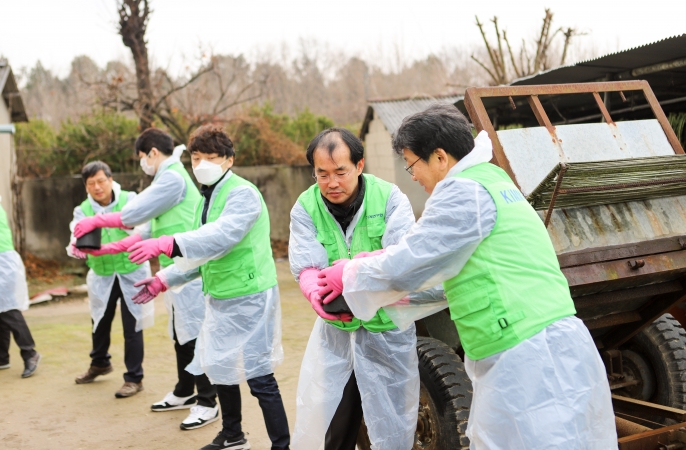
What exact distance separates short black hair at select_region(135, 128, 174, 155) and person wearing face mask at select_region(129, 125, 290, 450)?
1.04 metres

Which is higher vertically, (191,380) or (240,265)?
(240,265)

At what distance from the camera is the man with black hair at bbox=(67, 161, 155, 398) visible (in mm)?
5160

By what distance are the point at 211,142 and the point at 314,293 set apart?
1.61 meters

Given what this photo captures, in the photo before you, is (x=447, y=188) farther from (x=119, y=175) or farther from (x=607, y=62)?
(x=119, y=175)

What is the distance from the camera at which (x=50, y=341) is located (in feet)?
23.8

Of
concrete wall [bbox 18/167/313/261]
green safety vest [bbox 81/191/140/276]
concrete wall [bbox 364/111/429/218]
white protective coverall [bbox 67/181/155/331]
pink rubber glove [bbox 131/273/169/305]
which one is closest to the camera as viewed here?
pink rubber glove [bbox 131/273/169/305]

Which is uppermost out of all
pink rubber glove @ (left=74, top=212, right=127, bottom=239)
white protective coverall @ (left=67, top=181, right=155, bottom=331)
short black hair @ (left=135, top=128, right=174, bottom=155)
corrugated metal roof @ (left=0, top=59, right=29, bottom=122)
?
corrugated metal roof @ (left=0, top=59, right=29, bottom=122)

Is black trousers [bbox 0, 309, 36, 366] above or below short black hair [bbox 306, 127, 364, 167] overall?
below

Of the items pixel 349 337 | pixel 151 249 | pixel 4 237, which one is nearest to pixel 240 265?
pixel 151 249

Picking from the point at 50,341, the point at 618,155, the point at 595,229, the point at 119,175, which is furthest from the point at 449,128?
the point at 119,175

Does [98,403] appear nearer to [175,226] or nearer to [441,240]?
[175,226]

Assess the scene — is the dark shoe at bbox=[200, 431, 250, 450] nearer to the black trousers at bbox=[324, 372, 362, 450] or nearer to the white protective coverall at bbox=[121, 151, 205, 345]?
the white protective coverall at bbox=[121, 151, 205, 345]

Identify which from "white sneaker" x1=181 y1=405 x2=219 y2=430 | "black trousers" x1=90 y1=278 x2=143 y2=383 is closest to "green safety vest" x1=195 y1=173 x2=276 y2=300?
"white sneaker" x1=181 y1=405 x2=219 y2=430

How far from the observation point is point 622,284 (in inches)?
119
